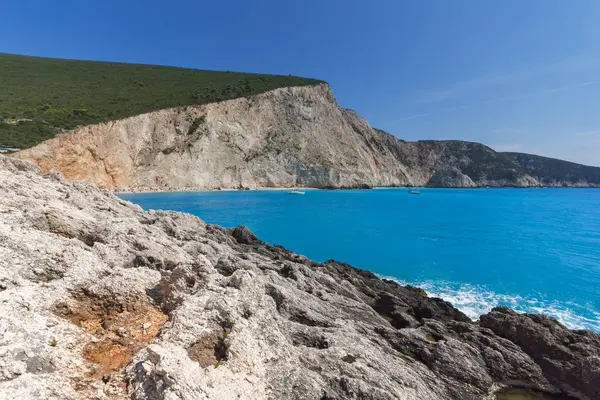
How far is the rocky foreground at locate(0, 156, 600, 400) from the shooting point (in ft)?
15.2

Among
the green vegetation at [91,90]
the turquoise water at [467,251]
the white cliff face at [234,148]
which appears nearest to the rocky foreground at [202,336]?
the turquoise water at [467,251]

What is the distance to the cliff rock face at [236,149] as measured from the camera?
62000 millimetres

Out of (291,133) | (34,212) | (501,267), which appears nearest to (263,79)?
(291,133)

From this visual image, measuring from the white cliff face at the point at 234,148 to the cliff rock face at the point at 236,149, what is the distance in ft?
0.64

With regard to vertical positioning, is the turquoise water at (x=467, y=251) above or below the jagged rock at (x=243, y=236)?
below

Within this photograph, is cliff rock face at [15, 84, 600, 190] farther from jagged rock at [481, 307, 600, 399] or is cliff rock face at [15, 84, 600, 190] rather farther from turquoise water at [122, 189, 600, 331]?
jagged rock at [481, 307, 600, 399]

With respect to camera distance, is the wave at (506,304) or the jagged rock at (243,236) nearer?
the wave at (506,304)

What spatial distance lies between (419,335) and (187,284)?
7670 millimetres

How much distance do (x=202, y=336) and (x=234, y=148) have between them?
84.9 metres

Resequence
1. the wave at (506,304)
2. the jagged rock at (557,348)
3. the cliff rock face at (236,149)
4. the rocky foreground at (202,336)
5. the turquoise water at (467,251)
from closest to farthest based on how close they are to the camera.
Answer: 1. the rocky foreground at (202,336)
2. the jagged rock at (557,348)
3. the wave at (506,304)
4. the turquoise water at (467,251)
5. the cliff rock face at (236,149)

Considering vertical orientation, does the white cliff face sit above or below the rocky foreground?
above

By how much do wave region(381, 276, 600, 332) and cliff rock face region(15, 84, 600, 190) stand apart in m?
62.4

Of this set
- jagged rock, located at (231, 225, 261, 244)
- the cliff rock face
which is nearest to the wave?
jagged rock, located at (231, 225, 261, 244)

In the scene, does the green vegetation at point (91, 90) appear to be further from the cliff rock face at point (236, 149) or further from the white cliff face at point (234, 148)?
the white cliff face at point (234, 148)
